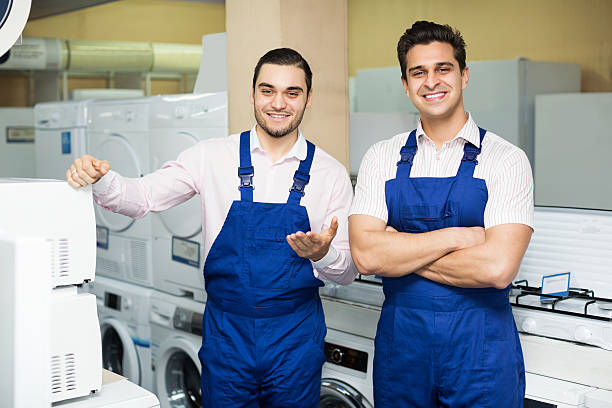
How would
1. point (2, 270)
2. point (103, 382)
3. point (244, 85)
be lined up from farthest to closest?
point (244, 85) → point (103, 382) → point (2, 270)

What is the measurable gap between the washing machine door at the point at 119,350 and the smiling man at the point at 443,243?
7.75 ft

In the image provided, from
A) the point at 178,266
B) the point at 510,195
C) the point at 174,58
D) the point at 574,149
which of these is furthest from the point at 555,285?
the point at 174,58

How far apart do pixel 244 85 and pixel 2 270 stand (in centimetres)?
201

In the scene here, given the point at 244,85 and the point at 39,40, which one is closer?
the point at 244,85

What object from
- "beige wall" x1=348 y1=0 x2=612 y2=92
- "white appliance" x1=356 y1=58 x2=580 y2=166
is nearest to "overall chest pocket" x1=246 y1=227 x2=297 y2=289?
"white appliance" x1=356 y1=58 x2=580 y2=166

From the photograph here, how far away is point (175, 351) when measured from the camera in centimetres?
392

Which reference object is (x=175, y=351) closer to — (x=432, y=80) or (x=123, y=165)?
(x=123, y=165)

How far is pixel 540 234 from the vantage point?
2.80 m

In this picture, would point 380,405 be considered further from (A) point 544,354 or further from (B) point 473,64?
(B) point 473,64

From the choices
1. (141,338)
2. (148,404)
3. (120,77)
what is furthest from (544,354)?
(120,77)

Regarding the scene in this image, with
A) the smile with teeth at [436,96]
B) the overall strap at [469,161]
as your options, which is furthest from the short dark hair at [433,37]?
the overall strap at [469,161]

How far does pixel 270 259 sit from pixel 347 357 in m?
0.75

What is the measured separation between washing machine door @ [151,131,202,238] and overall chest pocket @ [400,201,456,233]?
1.70 meters

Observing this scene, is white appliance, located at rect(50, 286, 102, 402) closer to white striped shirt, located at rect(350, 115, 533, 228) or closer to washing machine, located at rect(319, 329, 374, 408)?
white striped shirt, located at rect(350, 115, 533, 228)
